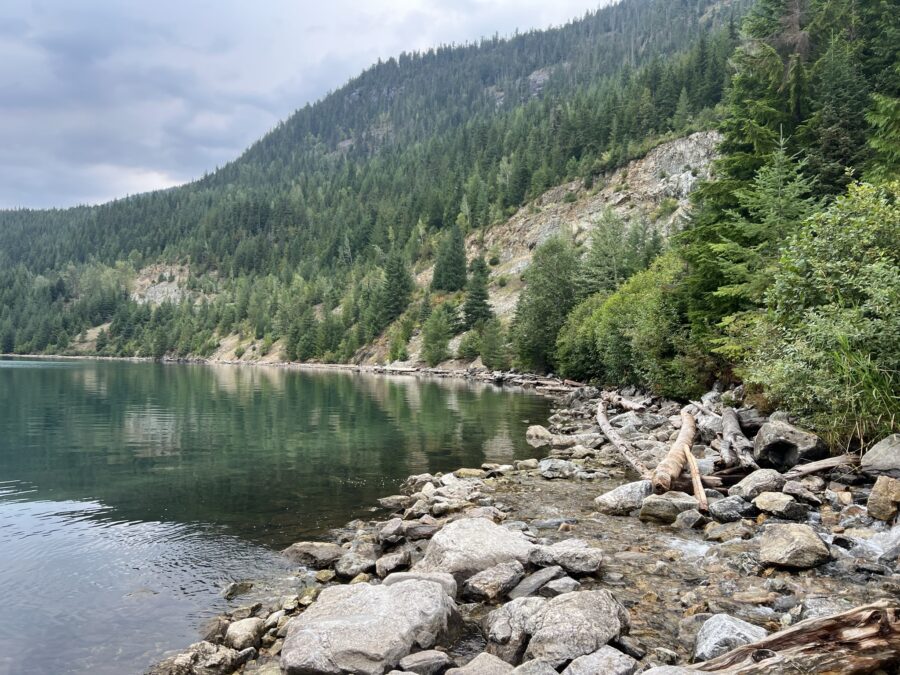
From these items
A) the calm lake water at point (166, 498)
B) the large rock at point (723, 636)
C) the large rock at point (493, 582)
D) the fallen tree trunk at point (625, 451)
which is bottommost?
the calm lake water at point (166, 498)

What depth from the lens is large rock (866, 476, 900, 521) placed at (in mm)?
10992

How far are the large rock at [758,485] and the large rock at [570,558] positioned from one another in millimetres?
5216

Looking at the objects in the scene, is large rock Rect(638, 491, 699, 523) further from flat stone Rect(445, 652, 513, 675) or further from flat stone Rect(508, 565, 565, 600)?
flat stone Rect(445, 652, 513, 675)

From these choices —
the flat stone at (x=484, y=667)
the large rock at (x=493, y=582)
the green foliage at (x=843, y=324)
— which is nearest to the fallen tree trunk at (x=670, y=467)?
the green foliage at (x=843, y=324)

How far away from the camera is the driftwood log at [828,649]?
5680 millimetres

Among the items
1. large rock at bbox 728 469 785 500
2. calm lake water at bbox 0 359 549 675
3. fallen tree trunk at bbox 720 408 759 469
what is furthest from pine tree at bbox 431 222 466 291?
large rock at bbox 728 469 785 500

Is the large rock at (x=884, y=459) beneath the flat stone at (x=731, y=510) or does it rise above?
above

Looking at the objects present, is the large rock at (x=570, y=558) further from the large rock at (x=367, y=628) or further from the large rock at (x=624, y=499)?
the large rock at (x=624, y=499)

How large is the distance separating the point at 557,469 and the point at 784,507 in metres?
8.85

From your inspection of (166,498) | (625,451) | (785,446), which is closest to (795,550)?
(785,446)

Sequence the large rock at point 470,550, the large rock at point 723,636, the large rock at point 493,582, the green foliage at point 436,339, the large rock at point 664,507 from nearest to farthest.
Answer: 1. the large rock at point 723,636
2. the large rock at point 493,582
3. the large rock at point 470,550
4. the large rock at point 664,507
5. the green foliage at point 436,339

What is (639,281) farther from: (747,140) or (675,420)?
(675,420)

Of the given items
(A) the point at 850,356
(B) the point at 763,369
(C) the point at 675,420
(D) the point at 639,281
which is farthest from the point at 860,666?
(D) the point at 639,281

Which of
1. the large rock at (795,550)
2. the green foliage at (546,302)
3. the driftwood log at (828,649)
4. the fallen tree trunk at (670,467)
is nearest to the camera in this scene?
the driftwood log at (828,649)
